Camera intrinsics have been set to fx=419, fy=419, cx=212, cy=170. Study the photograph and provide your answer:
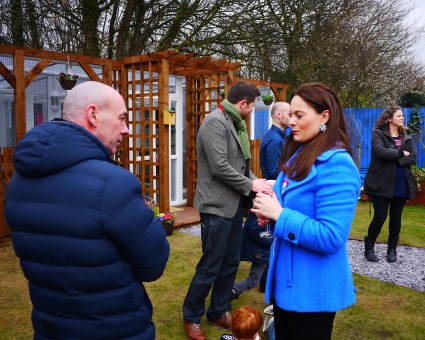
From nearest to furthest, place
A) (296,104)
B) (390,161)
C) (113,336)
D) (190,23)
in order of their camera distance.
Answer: (113,336) < (296,104) < (390,161) < (190,23)

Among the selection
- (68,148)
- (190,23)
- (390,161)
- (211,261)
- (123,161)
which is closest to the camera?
(68,148)

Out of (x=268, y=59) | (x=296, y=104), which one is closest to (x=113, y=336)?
(x=296, y=104)

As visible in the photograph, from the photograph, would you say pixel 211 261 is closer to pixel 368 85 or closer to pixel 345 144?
pixel 345 144

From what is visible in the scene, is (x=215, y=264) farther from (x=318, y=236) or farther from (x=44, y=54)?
(x=44, y=54)

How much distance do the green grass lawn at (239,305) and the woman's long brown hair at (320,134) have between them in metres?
1.99

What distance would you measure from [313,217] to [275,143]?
82.4 inches

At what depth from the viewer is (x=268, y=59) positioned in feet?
37.3

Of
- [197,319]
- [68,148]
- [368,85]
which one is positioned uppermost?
[368,85]

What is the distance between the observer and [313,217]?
1.79 meters

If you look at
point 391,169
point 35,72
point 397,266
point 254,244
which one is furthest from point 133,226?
point 35,72

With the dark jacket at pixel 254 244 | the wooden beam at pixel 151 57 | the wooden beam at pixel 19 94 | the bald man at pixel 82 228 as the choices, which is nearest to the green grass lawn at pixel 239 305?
the dark jacket at pixel 254 244

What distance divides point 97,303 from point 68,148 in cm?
54

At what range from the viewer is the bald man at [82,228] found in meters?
1.39

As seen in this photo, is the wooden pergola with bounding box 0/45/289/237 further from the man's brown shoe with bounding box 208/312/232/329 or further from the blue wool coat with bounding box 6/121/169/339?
the blue wool coat with bounding box 6/121/169/339
